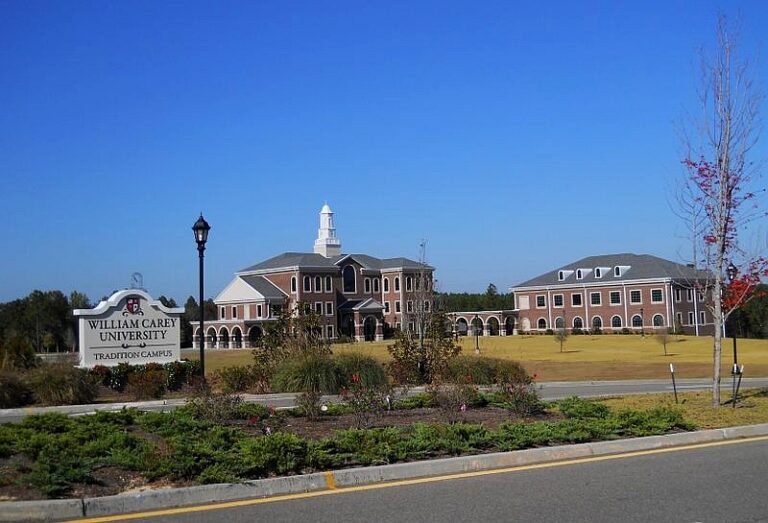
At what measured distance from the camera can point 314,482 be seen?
8.60 meters

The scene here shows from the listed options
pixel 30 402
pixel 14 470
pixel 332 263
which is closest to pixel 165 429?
pixel 14 470

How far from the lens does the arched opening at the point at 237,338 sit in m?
86.8

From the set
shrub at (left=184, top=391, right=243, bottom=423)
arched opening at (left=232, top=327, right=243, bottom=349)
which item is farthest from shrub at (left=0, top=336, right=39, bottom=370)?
arched opening at (left=232, top=327, right=243, bottom=349)

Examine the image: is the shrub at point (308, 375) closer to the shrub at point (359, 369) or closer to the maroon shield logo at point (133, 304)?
the shrub at point (359, 369)

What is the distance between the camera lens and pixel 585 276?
95312 millimetres

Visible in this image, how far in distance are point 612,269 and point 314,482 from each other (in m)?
88.4

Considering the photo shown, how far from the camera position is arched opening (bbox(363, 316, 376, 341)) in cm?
9019

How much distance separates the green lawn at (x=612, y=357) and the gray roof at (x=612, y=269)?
14.5m

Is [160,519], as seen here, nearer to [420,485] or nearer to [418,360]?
[420,485]

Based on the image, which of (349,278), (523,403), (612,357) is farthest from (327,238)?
(523,403)

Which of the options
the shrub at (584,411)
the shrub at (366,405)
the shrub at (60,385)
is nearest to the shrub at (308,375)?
the shrub at (60,385)

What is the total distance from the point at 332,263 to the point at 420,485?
266 ft

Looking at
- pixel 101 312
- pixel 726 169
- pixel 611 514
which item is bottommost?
pixel 611 514

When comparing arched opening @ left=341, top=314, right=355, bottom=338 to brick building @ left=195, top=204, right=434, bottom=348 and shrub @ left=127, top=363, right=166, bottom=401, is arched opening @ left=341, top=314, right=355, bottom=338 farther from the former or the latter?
shrub @ left=127, top=363, right=166, bottom=401
